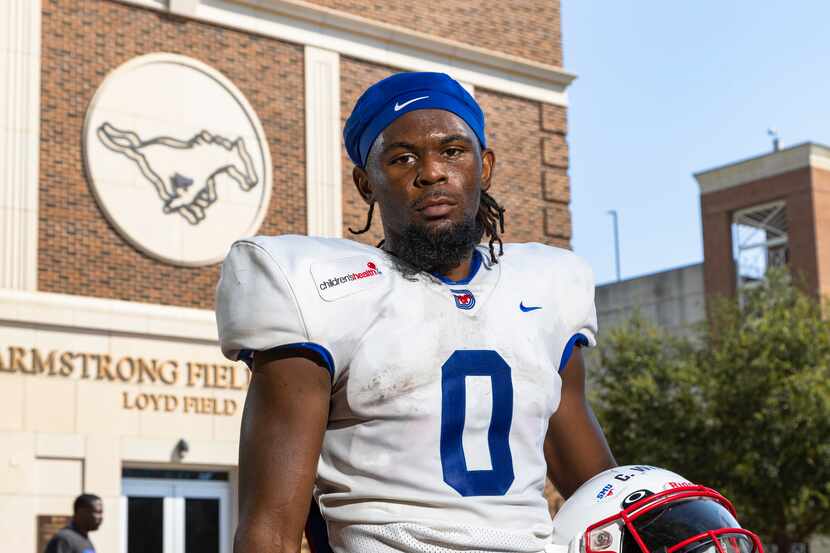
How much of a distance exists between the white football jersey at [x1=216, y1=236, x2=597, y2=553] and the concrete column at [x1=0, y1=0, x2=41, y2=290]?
544 inches

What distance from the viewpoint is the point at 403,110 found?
2.79 meters

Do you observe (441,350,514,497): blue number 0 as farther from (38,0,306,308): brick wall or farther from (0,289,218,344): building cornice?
(38,0,306,308): brick wall

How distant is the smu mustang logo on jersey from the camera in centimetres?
270

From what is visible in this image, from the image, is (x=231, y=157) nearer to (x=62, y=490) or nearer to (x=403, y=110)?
(x=62, y=490)

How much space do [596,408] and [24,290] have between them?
15.1 meters

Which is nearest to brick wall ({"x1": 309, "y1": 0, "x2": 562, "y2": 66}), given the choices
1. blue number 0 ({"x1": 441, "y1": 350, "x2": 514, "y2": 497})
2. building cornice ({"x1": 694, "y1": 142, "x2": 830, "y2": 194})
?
blue number 0 ({"x1": 441, "y1": 350, "x2": 514, "y2": 497})

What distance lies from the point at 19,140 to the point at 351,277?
1422 centimetres

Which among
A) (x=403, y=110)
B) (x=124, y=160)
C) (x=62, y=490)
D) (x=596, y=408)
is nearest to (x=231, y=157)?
(x=124, y=160)

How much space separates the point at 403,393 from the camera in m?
2.56

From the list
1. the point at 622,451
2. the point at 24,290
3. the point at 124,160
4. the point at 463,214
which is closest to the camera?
the point at 463,214

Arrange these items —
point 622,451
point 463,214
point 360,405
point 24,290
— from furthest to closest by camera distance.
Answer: point 622,451, point 24,290, point 463,214, point 360,405

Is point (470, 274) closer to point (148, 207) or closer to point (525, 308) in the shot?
point (525, 308)

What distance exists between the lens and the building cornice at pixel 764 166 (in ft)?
136

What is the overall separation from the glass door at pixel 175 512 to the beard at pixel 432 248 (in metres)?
14.4
